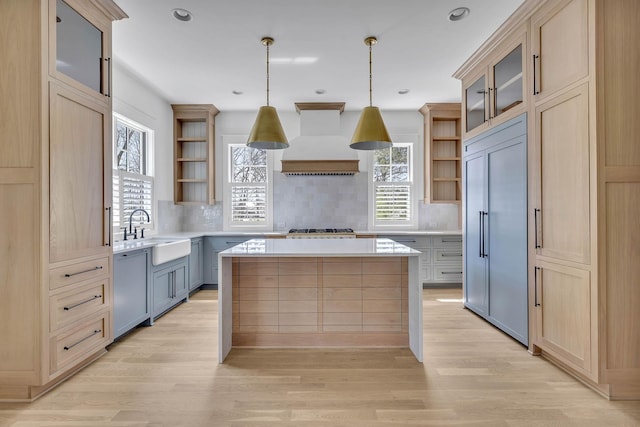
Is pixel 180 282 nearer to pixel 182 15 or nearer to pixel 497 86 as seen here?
pixel 182 15

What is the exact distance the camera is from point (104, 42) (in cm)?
263

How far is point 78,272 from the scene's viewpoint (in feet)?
7.62

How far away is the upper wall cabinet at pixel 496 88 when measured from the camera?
288 cm

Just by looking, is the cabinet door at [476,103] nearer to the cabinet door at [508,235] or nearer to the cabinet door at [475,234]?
the cabinet door at [475,234]

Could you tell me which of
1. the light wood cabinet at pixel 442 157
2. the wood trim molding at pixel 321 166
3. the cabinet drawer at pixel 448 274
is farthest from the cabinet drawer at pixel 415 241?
the wood trim molding at pixel 321 166

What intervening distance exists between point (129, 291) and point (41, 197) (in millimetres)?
1308

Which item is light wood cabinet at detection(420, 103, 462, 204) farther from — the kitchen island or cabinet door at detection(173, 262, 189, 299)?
cabinet door at detection(173, 262, 189, 299)

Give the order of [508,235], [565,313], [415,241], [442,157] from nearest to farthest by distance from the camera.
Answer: [565,313]
[508,235]
[415,241]
[442,157]

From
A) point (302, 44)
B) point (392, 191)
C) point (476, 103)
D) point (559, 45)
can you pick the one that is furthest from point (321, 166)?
point (559, 45)

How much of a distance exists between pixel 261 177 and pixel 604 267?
448 centimetres

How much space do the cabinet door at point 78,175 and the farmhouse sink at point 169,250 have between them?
0.79m

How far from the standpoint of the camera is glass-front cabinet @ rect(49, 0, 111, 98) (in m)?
2.19

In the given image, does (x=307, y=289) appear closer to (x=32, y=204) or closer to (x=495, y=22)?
(x=32, y=204)

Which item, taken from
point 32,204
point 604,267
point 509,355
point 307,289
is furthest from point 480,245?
point 32,204
